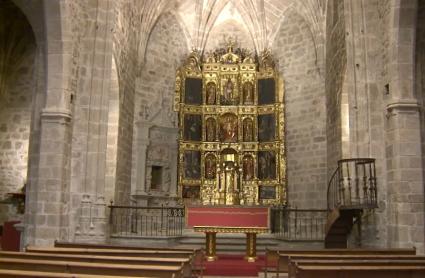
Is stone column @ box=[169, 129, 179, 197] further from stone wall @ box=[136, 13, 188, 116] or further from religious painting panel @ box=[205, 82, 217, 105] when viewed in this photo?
religious painting panel @ box=[205, 82, 217, 105]

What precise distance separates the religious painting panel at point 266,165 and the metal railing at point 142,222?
3.88 meters

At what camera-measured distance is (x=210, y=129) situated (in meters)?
21.6

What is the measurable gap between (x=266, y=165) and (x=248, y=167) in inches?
30.3

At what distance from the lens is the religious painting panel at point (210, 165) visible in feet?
69.7

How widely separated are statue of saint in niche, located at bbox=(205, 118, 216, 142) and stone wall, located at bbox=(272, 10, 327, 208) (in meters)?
3.16

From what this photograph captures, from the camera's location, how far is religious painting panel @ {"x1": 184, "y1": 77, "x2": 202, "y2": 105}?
71.1 feet

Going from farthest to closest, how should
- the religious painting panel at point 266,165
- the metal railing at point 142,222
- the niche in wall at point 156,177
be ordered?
the religious painting panel at point 266,165 → the niche in wall at point 156,177 → the metal railing at point 142,222

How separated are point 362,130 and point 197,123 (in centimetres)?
940

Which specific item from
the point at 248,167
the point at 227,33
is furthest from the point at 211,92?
the point at 248,167

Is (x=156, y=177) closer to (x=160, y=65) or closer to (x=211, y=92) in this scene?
(x=211, y=92)

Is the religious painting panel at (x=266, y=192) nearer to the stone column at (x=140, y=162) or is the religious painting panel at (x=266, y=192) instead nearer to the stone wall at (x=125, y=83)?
the stone column at (x=140, y=162)

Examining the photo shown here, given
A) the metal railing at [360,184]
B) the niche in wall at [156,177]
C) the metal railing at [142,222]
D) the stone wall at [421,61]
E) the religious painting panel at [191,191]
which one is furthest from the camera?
the religious painting panel at [191,191]

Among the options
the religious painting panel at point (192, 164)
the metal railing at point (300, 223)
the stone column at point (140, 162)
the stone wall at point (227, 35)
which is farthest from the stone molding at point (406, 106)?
the stone wall at point (227, 35)

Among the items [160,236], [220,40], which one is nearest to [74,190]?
[160,236]
